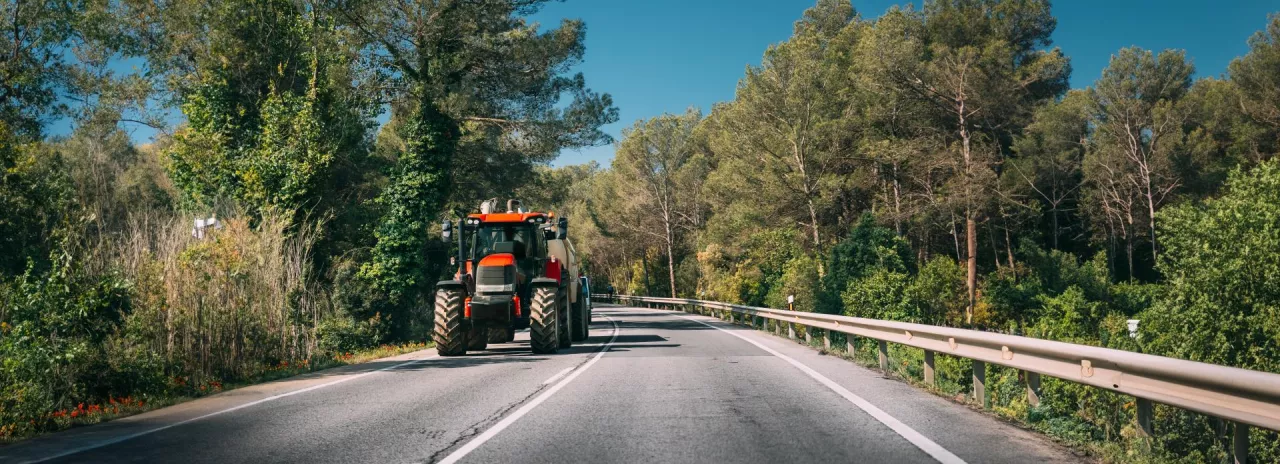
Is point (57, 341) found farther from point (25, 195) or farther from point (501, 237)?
point (501, 237)

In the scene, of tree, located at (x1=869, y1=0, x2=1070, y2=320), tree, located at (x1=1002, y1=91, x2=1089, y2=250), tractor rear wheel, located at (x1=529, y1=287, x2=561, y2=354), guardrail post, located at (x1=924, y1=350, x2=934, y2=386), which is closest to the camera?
guardrail post, located at (x1=924, y1=350, x2=934, y2=386)

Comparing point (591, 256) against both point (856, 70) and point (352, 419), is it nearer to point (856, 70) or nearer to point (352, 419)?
point (856, 70)

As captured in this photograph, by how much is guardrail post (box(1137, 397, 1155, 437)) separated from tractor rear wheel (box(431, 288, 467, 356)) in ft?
42.1

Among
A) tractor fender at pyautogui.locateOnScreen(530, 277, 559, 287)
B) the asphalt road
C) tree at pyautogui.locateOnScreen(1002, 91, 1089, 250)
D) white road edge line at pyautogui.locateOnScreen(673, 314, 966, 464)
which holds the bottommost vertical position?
white road edge line at pyautogui.locateOnScreen(673, 314, 966, 464)

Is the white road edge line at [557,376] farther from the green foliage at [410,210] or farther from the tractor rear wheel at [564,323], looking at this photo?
the green foliage at [410,210]

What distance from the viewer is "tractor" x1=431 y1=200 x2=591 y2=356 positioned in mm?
16828

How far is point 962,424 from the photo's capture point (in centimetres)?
756

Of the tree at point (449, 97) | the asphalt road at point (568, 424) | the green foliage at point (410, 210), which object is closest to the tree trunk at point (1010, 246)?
the tree at point (449, 97)

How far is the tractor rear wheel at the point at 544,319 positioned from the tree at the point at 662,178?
4728cm

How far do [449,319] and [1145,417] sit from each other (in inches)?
514

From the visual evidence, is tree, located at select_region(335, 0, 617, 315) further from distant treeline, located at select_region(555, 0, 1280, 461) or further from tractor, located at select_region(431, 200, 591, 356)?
tractor, located at select_region(431, 200, 591, 356)

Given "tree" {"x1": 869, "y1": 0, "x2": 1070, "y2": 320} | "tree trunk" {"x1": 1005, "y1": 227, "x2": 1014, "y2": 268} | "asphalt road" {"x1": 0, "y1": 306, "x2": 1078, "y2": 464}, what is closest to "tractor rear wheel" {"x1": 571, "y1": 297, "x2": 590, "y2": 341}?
"asphalt road" {"x1": 0, "y1": 306, "x2": 1078, "y2": 464}

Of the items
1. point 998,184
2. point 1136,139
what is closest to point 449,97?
point 998,184

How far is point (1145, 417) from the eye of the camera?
6.18 m
